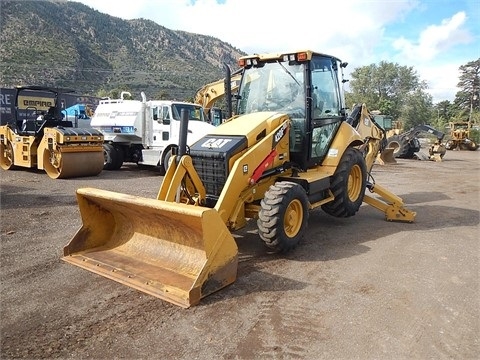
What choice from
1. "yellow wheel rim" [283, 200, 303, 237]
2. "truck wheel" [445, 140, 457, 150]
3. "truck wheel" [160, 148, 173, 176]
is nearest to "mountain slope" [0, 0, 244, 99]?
"truck wheel" [445, 140, 457, 150]

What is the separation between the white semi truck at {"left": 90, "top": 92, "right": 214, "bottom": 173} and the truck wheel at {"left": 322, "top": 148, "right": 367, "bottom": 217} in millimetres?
6047

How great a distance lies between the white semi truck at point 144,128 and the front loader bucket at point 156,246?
7.10 metres

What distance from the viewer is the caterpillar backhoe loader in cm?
395

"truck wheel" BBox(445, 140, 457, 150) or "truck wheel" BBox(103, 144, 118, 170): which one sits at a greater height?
"truck wheel" BBox(445, 140, 457, 150)

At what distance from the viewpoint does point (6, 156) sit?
500 inches

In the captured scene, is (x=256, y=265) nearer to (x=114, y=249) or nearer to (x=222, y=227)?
(x=222, y=227)

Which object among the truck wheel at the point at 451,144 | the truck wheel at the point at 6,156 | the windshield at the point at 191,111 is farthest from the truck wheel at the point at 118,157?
the truck wheel at the point at 451,144

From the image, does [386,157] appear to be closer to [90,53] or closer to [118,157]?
[118,157]

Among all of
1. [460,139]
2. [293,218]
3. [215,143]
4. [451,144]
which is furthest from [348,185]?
[451,144]

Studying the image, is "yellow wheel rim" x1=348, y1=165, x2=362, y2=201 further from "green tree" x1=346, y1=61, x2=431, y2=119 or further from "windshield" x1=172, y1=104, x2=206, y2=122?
"green tree" x1=346, y1=61, x2=431, y2=119

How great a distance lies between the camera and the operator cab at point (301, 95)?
5.68 m

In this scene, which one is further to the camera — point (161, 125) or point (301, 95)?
point (161, 125)

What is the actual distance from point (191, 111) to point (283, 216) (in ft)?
28.4

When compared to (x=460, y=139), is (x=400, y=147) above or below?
below
